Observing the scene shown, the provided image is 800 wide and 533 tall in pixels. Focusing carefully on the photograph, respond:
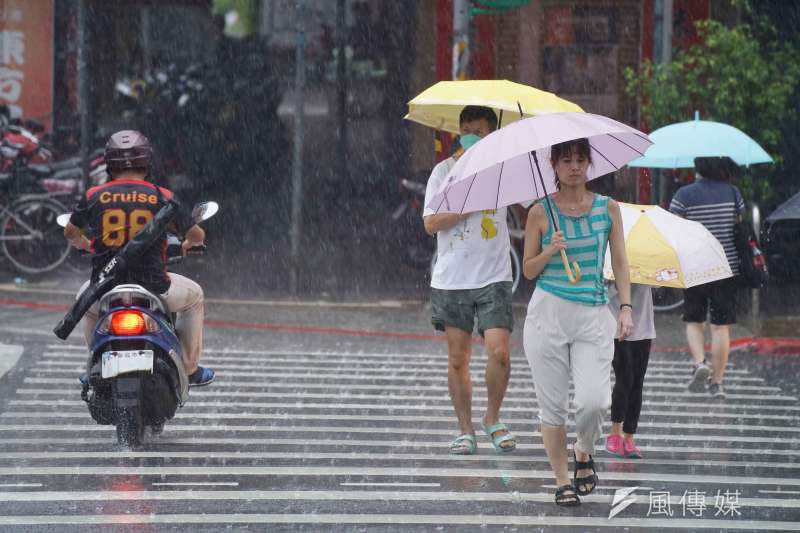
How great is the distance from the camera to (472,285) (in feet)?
26.8

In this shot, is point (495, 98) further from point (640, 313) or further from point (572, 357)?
point (572, 357)

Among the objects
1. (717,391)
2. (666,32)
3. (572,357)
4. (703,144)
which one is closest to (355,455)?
(572,357)

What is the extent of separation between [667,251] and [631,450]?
1213 millimetres

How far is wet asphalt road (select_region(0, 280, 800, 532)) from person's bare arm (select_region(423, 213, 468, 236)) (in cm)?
132

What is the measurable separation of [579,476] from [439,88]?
2.59m

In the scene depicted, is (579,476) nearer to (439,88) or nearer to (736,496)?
(736,496)

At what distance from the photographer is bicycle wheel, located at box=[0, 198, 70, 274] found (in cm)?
1554

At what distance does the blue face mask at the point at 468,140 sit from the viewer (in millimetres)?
8125

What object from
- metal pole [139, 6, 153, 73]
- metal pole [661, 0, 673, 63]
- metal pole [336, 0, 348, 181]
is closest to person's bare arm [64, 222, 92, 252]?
metal pole [661, 0, 673, 63]

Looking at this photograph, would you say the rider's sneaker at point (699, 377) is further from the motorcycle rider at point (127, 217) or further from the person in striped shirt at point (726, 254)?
the motorcycle rider at point (127, 217)

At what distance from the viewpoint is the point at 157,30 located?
21.9m

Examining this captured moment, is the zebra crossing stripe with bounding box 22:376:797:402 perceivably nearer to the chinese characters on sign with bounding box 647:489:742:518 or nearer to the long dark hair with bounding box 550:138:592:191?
the chinese characters on sign with bounding box 647:489:742:518

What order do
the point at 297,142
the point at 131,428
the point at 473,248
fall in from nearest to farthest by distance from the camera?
the point at 131,428, the point at 473,248, the point at 297,142

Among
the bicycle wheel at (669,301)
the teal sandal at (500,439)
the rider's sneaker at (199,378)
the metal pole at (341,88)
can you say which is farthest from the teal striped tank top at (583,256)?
the metal pole at (341,88)
